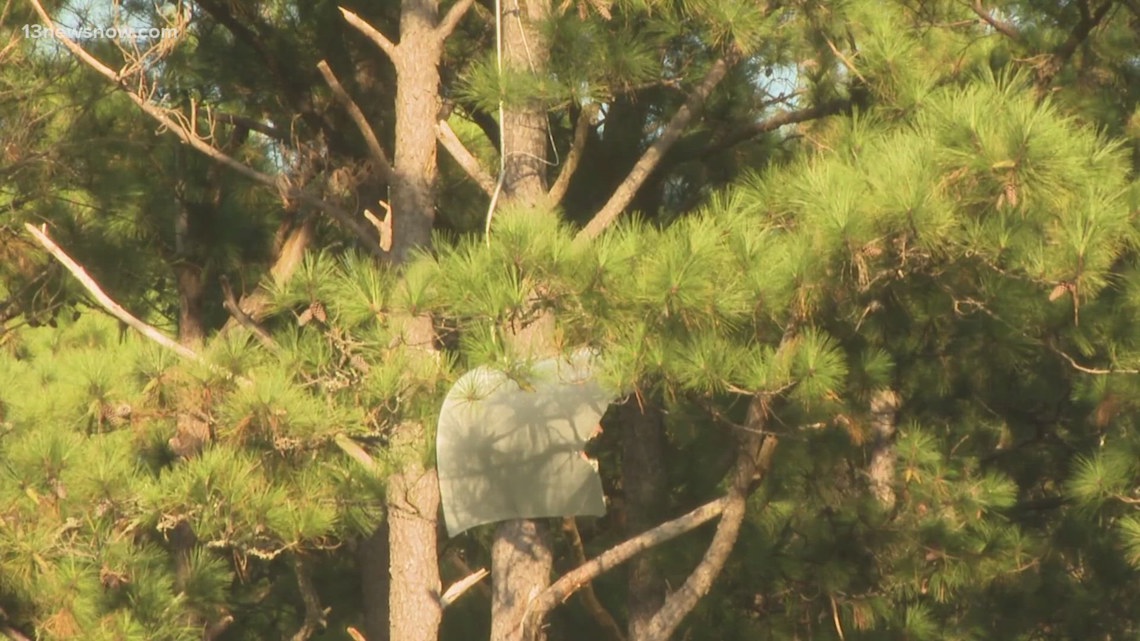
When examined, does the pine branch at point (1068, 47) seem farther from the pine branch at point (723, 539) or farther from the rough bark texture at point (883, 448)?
the pine branch at point (723, 539)

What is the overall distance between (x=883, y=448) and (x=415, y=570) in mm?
2221

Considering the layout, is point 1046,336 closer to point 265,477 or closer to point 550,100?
point 550,100

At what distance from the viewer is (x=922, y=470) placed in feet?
17.4

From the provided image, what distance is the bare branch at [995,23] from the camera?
191 inches

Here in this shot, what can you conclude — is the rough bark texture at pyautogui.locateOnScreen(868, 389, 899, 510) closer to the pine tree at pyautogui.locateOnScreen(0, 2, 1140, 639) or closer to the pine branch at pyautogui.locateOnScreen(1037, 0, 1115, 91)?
the pine tree at pyautogui.locateOnScreen(0, 2, 1140, 639)

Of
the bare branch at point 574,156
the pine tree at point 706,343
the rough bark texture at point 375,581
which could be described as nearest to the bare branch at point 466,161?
the pine tree at point 706,343

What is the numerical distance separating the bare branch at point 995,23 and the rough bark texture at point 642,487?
155 centimetres

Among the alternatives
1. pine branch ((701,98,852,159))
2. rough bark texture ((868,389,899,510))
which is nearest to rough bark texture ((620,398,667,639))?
rough bark texture ((868,389,899,510))

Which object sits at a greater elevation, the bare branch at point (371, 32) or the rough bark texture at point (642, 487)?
the bare branch at point (371, 32)

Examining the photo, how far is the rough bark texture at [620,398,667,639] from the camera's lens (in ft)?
18.0

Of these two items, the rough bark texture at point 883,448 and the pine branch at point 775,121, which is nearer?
the pine branch at point 775,121

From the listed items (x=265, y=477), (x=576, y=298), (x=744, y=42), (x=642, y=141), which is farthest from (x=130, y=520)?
(x=642, y=141)

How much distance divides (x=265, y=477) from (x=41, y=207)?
2.11 meters

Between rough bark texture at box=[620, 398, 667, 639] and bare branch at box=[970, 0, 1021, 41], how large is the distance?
1554 mm
